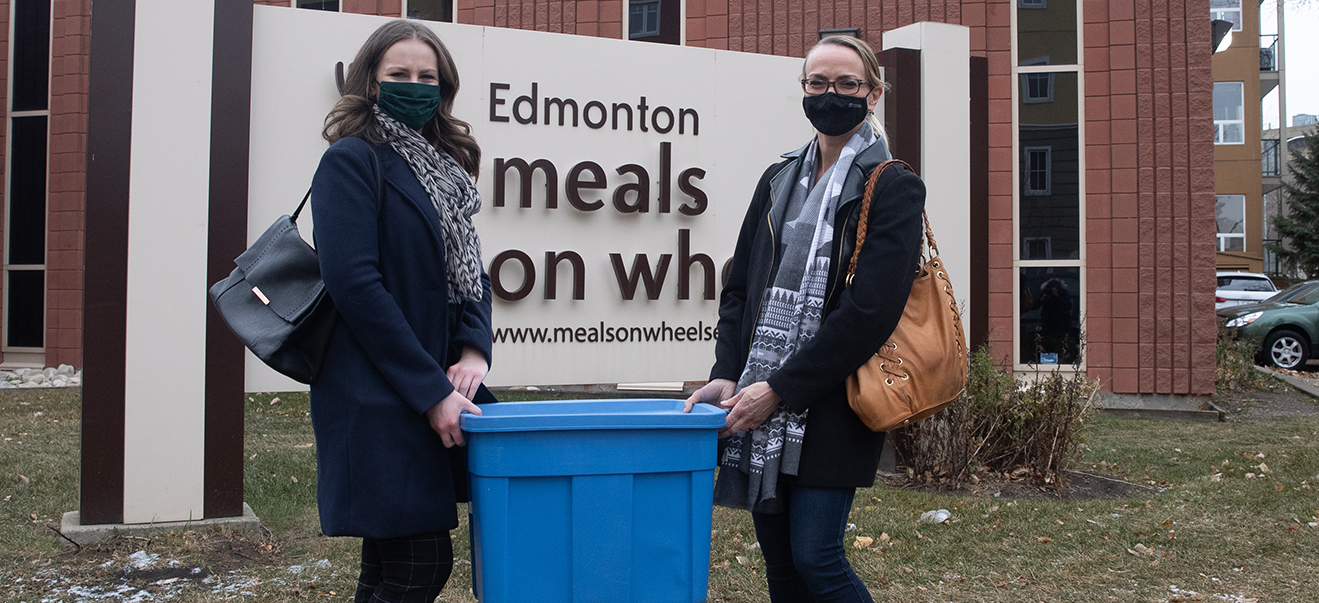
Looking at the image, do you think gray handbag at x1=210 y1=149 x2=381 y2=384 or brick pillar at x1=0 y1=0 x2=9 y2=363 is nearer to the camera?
gray handbag at x1=210 y1=149 x2=381 y2=384

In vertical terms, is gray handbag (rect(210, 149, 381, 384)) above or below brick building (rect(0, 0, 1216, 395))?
below

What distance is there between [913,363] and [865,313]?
0.18 meters

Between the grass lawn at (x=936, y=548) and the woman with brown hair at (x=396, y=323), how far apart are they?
5.79 ft

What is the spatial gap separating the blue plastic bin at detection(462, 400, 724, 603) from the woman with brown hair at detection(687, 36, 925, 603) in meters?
0.28

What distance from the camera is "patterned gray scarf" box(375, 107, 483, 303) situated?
7.61 ft

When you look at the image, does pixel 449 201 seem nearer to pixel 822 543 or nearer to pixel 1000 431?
pixel 822 543

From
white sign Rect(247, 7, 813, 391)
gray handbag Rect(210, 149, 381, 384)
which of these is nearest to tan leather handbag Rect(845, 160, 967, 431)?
gray handbag Rect(210, 149, 381, 384)

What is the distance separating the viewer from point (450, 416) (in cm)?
212

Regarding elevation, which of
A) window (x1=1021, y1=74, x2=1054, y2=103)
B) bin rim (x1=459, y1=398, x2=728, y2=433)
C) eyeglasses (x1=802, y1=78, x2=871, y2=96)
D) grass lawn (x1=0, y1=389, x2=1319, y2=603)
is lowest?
grass lawn (x1=0, y1=389, x2=1319, y2=603)

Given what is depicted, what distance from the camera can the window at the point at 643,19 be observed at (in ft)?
34.9

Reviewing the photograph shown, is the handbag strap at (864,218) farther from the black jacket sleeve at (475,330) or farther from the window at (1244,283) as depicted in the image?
the window at (1244,283)

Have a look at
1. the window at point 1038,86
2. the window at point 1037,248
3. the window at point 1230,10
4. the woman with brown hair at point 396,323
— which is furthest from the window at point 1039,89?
the window at point 1230,10

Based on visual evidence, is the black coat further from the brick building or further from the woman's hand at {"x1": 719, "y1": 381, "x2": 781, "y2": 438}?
the brick building

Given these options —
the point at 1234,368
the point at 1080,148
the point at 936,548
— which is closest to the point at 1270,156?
the point at 1234,368
